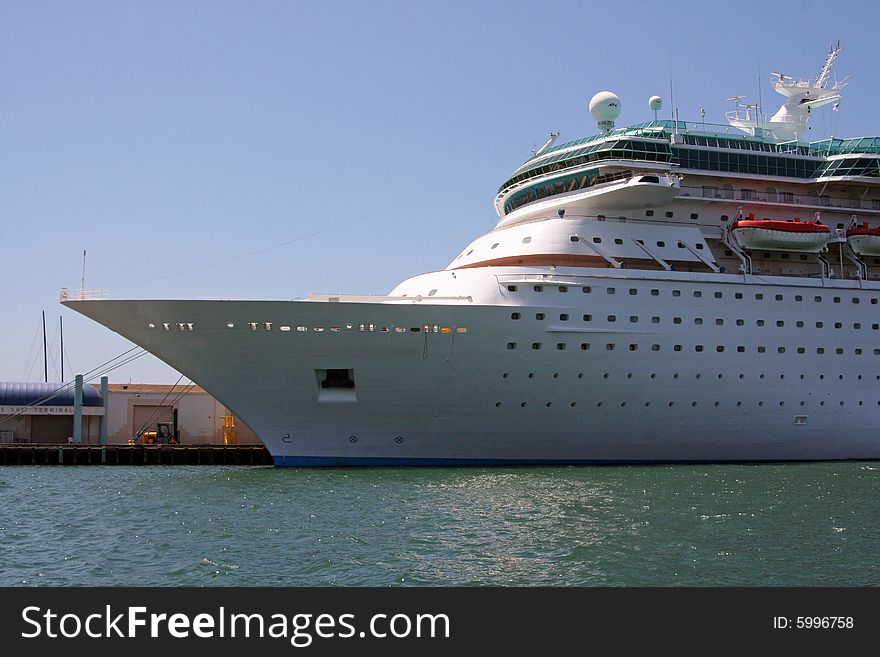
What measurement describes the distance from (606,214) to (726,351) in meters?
5.31

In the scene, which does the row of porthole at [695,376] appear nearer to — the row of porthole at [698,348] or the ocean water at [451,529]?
the row of porthole at [698,348]

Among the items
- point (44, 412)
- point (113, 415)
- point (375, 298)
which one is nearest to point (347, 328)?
point (375, 298)

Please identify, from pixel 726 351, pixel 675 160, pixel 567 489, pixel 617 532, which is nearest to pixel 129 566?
pixel 617 532

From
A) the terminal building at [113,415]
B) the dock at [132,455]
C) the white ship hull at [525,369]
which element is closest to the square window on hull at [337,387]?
the white ship hull at [525,369]

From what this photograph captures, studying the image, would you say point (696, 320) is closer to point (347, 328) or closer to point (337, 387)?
point (347, 328)

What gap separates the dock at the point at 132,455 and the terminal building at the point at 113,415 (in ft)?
11.3

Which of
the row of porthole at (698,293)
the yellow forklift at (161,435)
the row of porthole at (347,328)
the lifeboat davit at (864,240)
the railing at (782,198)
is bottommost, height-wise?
the yellow forklift at (161,435)

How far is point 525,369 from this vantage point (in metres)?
24.7

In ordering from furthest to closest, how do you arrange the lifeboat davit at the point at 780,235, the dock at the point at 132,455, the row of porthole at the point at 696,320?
the dock at the point at 132,455 < the lifeboat davit at the point at 780,235 < the row of porthole at the point at 696,320

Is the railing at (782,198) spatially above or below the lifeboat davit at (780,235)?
above

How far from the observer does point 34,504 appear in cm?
2012

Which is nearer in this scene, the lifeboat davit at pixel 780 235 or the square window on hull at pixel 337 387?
the square window on hull at pixel 337 387

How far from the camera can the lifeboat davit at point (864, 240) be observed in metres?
29.5
